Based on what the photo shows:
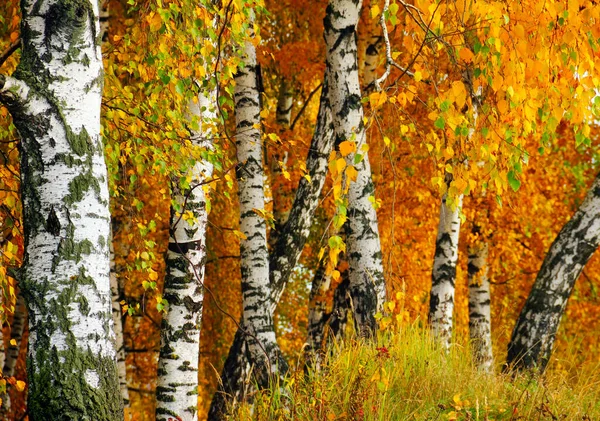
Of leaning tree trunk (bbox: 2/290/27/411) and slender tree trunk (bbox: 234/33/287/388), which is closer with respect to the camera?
slender tree trunk (bbox: 234/33/287/388)

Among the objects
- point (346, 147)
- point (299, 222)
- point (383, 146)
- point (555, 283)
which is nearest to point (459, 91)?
point (383, 146)

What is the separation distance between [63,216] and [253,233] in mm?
3524

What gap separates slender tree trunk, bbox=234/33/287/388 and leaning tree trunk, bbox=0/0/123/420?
2.98 meters

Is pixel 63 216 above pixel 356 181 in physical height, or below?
below

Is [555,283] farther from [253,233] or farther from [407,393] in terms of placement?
[253,233]

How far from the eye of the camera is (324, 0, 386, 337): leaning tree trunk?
5973 millimetres

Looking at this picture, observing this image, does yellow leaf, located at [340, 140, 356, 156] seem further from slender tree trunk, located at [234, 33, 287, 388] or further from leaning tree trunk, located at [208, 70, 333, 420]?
leaning tree trunk, located at [208, 70, 333, 420]

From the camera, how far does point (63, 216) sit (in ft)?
10.2

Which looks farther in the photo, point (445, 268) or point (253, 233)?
point (445, 268)

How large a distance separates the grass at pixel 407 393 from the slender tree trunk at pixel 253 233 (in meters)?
1.09

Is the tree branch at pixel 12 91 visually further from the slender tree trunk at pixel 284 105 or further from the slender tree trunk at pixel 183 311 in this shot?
the slender tree trunk at pixel 284 105

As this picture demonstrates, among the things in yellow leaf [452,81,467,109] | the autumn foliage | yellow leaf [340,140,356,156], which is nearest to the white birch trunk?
the autumn foliage

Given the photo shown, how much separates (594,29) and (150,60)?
333cm

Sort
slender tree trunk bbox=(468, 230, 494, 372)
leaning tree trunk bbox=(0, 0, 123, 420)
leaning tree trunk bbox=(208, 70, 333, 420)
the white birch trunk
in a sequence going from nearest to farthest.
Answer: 1. leaning tree trunk bbox=(0, 0, 123, 420)
2. leaning tree trunk bbox=(208, 70, 333, 420)
3. the white birch trunk
4. slender tree trunk bbox=(468, 230, 494, 372)
